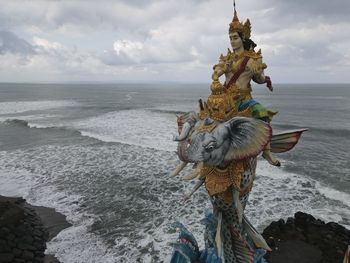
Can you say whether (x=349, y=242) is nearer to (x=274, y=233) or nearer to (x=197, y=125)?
(x=274, y=233)

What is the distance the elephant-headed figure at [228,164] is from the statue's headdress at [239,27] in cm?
135

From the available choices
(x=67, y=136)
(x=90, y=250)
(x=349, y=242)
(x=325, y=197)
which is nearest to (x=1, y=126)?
(x=67, y=136)

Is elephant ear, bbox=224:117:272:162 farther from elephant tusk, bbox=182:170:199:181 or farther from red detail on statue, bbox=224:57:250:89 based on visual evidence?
red detail on statue, bbox=224:57:250:89

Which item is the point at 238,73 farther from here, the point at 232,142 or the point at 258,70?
the point at 232,142

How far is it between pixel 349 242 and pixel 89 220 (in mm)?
8100

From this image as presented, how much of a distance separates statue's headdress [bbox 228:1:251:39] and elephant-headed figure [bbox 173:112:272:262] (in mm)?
1347

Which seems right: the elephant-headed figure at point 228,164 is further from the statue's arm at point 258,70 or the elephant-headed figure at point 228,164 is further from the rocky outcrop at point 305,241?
the rocky outcrop at point 305,241

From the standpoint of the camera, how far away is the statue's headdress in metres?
4.71

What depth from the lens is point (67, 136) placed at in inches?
1011

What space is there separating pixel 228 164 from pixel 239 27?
1.93 meters

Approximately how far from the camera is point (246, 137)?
401 cm

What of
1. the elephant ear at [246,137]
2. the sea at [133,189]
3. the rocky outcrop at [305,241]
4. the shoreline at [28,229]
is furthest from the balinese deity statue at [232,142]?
the shoreline at [28,229]

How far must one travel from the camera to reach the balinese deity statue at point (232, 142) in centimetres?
407

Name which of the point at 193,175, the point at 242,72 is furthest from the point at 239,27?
the point at 193,175
